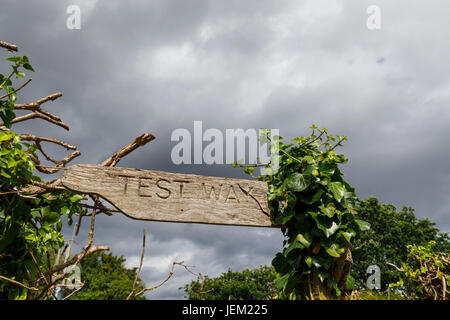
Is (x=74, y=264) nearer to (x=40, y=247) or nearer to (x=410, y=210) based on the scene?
(x=40, y=247)

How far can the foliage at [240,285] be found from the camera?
2950 cm

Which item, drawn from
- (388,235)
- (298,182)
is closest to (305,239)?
(298,182)

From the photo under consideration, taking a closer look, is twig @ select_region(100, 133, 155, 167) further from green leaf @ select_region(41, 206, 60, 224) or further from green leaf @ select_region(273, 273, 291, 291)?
green leaf @ select_region(273, 273, 291, 291)

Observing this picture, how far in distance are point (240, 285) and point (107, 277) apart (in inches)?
467

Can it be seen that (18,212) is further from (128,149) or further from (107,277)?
(107,277)

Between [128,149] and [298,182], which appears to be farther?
[298,182]

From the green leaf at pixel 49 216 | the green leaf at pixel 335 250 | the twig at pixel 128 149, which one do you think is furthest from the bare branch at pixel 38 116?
the green leaf at pixel 335 250

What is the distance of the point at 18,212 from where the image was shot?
229 cm

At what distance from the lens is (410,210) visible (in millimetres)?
23578

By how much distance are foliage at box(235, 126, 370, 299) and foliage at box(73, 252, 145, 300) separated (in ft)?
64.2

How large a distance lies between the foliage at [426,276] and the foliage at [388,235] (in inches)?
738

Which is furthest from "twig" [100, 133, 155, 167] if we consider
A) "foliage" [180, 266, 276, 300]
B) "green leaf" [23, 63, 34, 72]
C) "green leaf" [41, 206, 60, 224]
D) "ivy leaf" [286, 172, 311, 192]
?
"foliage" [180, 266, 276, 300]
